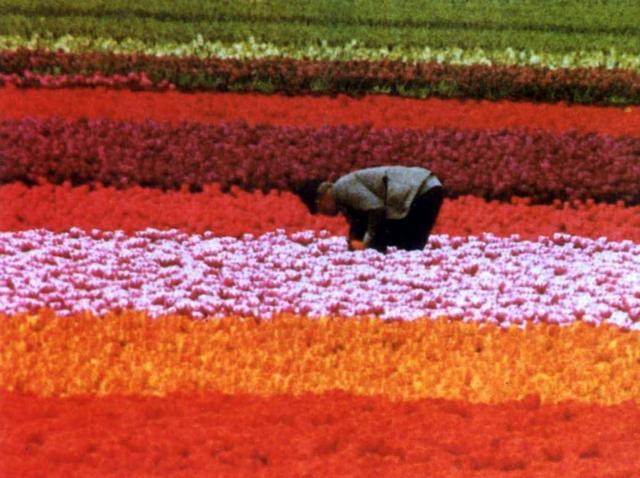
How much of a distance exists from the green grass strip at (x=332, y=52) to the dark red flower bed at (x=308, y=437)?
7519mm

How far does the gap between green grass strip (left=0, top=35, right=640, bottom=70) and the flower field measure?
4 centimetres

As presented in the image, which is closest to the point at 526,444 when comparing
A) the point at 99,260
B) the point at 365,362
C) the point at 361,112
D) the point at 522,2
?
the point at 365,362

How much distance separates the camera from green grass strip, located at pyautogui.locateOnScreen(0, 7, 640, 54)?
11.6 metres

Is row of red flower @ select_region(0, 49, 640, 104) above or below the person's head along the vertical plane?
below

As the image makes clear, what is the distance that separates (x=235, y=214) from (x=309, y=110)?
2841mm

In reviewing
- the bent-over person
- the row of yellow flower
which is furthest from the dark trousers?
the row of yellow flower

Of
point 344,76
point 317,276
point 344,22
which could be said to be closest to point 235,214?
point 317,276

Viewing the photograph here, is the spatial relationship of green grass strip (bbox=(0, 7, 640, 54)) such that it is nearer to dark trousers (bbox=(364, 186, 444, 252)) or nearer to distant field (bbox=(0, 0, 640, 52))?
distant field (bbox=(0, 0, 640, 52))

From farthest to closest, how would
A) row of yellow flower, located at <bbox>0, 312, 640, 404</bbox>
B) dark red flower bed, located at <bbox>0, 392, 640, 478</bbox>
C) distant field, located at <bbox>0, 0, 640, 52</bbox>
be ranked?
distant field, located at <bbox>0, 0, 640, 52</bbox> → row of yellow flower, located at <bbox>0, 312, 640, 404</bbox> → dark red flower bed, located at <bbox>0, 392, 640, 478</bbox>

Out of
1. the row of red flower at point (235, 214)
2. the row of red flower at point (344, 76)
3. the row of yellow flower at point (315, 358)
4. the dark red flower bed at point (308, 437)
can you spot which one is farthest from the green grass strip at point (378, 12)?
the dark red flower bed at point (308, 437)

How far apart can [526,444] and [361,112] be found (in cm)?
645

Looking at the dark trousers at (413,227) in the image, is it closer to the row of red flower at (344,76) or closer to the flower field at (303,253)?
the flower field at (303,253)

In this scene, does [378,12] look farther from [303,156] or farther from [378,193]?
[378,193]

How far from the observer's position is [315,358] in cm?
459
